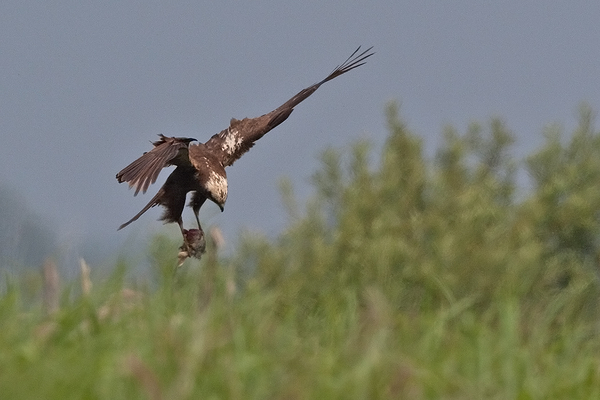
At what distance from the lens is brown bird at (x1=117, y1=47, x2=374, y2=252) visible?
25.3ft

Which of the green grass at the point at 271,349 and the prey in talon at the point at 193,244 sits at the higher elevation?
the prey in talon at the point at 193,244

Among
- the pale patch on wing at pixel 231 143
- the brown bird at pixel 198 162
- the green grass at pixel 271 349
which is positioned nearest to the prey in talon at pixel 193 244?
the brown bird at pixel 198 162

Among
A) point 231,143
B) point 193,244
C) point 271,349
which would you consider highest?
point 231,143

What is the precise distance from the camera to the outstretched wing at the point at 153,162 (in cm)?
750

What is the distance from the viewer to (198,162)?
28.6 feet

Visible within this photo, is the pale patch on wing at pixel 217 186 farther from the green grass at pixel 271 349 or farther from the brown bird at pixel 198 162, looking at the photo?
the green grass at pixel 271 349

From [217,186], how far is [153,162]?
1.01 metres

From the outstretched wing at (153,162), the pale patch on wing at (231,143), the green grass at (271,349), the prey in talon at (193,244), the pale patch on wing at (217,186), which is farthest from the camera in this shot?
the pale patch on wing at (231,143)

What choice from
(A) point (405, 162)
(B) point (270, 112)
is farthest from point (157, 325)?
(A) point (405, 162)

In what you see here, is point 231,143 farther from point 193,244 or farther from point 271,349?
point 271,349

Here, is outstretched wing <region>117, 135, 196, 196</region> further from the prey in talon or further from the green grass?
the green grass

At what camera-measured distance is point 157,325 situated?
11.3 feet

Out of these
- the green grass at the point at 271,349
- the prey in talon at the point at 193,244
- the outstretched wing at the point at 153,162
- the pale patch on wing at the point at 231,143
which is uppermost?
the pale patch on wing at the point at 231,143

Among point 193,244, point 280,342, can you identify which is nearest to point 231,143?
point 193,244
